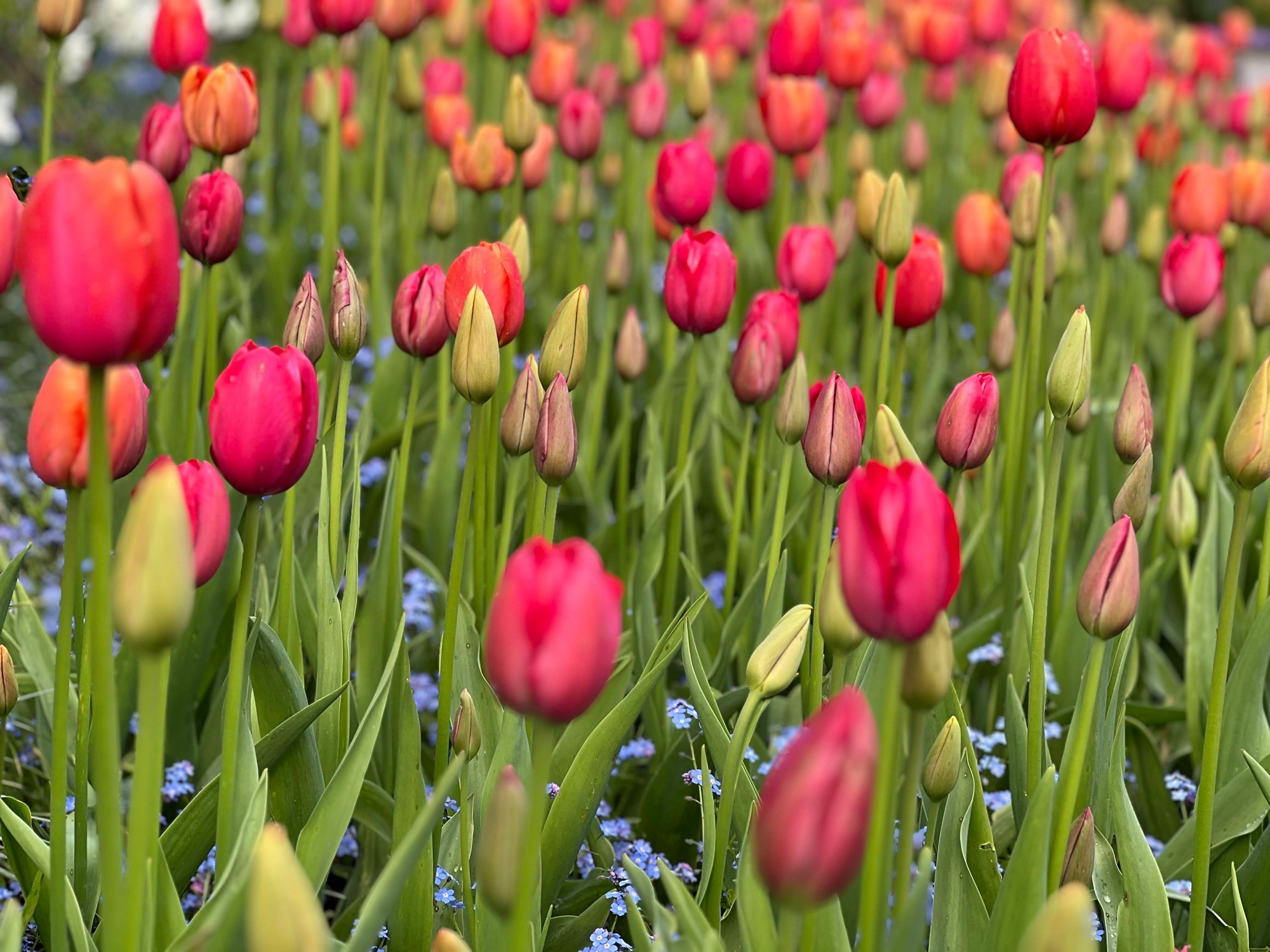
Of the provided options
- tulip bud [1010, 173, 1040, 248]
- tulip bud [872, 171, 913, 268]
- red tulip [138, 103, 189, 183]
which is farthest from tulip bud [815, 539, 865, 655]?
red tulip [138, 103, 189, 183]

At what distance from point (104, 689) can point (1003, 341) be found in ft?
6.14

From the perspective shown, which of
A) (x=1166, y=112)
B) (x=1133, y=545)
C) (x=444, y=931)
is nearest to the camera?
(x=444, y=931)

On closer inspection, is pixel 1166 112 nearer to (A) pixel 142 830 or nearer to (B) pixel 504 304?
(B) pixel 504 304

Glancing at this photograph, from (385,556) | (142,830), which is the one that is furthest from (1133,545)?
(385,556)

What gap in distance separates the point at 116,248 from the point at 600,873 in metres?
1.05

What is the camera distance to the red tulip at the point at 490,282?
162 cm

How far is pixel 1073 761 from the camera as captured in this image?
4.21 feet

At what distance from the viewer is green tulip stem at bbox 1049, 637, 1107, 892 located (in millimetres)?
1255

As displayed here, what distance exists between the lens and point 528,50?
329 centimetres


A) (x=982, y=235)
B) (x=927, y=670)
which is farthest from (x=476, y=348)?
(x=982, y=235)

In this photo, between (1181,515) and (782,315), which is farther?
(1181,515)

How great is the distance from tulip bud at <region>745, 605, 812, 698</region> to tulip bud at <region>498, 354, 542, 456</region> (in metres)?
0.43

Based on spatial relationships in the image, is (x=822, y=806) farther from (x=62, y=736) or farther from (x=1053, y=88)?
(x=1053, y=88)

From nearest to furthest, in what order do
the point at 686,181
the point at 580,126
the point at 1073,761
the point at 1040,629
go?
the point at 1073,761
the point at 1040,629
the point at 686,181
the point at 580,126
